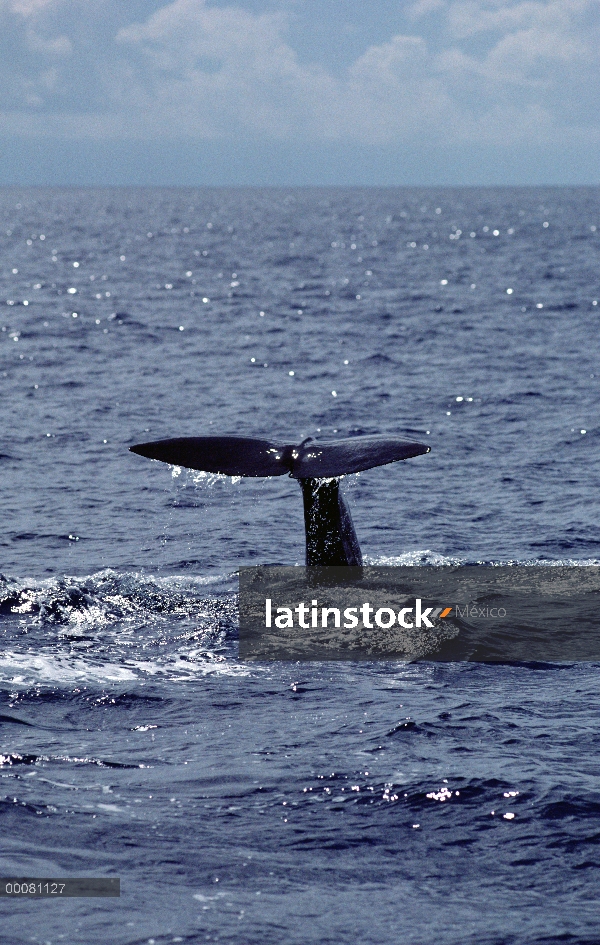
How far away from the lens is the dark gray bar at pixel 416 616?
44.0ft

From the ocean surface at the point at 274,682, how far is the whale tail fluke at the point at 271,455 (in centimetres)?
205

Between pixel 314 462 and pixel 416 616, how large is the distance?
2.32 meters

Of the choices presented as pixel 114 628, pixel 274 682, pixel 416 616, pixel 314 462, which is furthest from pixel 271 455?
pixel 114 628

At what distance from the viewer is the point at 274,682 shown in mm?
12531

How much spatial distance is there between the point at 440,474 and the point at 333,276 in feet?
160

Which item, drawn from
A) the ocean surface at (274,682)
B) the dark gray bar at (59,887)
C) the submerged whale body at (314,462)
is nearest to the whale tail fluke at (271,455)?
the submerged whale body at (314,462)

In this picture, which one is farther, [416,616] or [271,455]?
[416,616]

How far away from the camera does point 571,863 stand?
8828 millimetres

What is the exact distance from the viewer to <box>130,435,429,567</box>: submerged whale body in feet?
42.8

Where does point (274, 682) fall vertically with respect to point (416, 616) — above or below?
below

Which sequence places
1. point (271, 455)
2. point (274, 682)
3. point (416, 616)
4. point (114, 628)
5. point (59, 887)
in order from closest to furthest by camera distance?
point (59, 887)
point (274, 682)
point (271, 455)
point (416, 616)
point (114, 628)

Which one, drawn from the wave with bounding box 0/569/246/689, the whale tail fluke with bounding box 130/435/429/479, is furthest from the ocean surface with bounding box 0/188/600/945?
the whale tail fluke with bounding box 130/435/429/479

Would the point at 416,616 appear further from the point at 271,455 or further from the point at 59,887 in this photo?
the point at 59,887

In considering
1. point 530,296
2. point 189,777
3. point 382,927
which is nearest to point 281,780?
point 189,777
